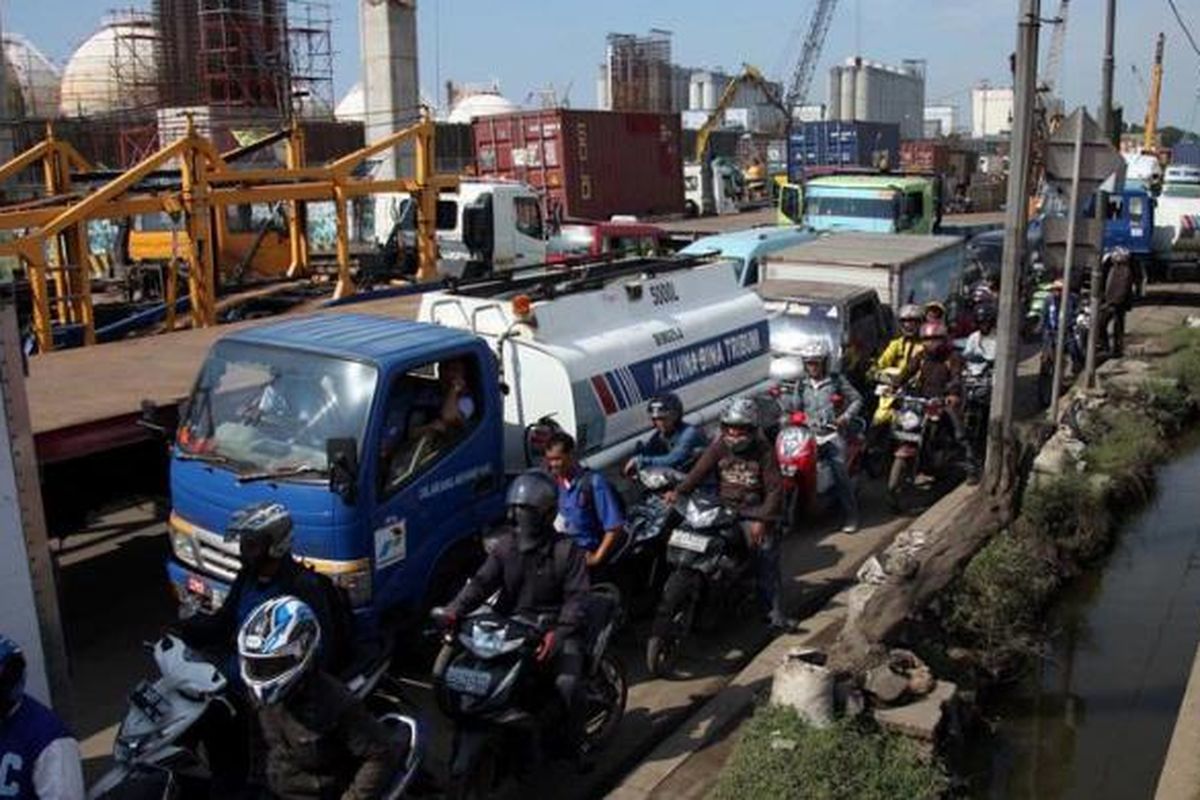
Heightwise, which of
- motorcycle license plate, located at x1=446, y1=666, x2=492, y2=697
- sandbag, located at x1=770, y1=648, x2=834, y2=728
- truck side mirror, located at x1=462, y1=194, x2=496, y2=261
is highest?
truck side mirror, located at x1=462, y1=194, x2=496, y2=261

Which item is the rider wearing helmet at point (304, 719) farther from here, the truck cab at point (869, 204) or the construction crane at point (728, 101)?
the construction crane at point (728, 101)

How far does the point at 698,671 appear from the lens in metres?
7.08

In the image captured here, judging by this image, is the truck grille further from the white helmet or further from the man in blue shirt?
the white helmet

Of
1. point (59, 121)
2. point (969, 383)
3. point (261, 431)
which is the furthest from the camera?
point (59, 121)

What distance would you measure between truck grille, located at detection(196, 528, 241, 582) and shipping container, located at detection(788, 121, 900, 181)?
125ft

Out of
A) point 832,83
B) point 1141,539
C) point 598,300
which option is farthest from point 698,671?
point 832,83

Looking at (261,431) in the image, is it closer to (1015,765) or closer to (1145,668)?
(1015,765)

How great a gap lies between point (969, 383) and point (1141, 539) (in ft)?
7.68

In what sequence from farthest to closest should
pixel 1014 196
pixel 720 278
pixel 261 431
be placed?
pixel 720 278
pixel 1014 196
pixel 261 431

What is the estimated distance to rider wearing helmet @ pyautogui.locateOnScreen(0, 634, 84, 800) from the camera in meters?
3.64

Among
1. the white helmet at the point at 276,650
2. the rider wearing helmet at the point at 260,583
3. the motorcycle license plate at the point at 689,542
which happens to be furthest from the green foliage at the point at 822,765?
the white helmet at the point at 276,650

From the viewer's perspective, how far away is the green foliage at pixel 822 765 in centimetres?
517

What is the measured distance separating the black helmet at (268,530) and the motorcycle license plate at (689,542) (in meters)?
2.54

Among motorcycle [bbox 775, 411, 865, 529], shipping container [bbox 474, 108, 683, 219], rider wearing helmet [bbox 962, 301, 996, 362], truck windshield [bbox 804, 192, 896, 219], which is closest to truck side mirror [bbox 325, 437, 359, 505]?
motorcycle [bbox 775, 411, 865, 529]
